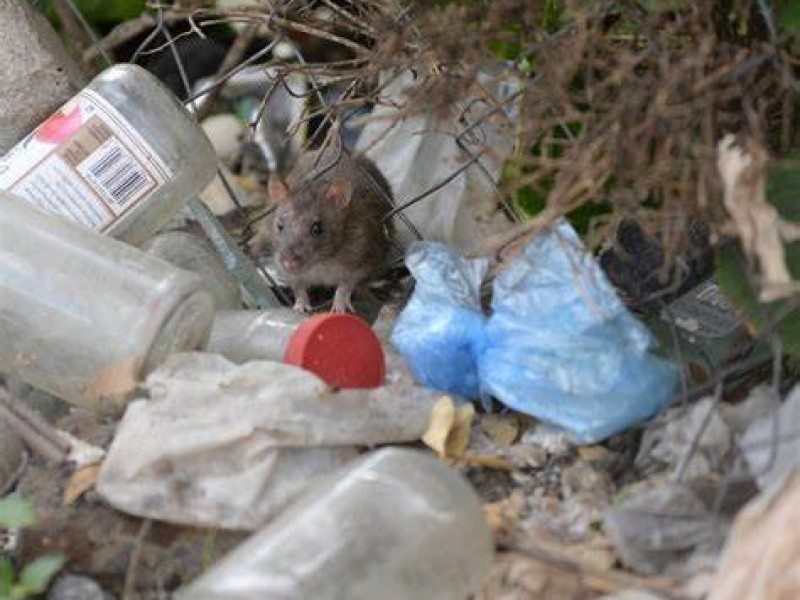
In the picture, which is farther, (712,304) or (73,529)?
(712,304)

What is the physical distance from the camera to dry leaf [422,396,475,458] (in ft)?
7.51

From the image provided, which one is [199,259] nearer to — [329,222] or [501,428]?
[329,222]

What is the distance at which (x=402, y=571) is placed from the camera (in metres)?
1.86

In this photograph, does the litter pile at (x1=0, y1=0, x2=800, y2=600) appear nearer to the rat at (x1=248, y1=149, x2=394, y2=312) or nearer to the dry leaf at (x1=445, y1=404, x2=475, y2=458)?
the dry leaf at (x1=445, y1=404, x2=475, y2=458)

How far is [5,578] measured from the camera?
207cm

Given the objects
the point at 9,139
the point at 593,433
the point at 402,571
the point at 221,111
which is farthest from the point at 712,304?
the point at 221,111

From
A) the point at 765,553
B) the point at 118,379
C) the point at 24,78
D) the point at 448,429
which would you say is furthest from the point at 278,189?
the point at 765,553

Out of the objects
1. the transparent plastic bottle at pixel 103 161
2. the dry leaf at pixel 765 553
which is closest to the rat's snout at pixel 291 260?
the transparent plastic bottle at pixel 103 161

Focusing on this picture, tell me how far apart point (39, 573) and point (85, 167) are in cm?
90

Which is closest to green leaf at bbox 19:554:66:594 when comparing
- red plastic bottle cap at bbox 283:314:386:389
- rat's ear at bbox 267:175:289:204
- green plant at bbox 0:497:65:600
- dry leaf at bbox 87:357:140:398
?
green plant at bbox 0:497:65:600

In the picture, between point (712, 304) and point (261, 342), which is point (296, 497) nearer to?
point (261, 342)

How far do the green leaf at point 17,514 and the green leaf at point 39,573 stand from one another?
0.20 feet

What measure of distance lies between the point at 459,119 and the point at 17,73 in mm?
887

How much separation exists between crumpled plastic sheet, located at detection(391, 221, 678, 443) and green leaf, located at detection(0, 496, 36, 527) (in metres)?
0.69
